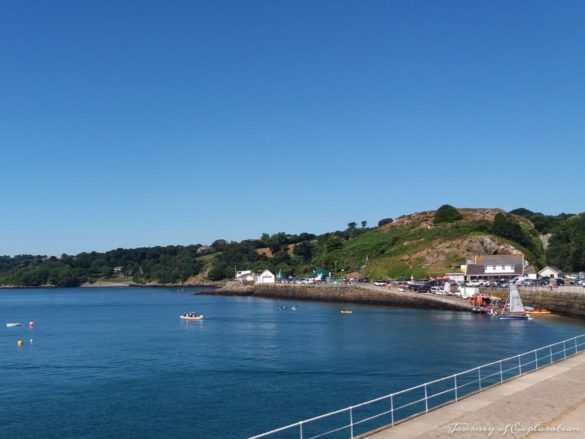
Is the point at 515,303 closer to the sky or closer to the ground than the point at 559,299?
closer to the ground

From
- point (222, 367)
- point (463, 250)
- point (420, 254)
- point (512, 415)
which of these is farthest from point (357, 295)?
point (512, 415)

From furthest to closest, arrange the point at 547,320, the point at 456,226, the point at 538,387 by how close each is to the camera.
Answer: the point at 456,226 → the point at 547,320 → the point at 538,387

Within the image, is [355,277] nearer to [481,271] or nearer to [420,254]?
[420,254]

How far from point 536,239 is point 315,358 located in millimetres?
160184

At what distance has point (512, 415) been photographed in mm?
23141

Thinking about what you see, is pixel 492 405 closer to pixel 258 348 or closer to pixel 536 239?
pixel 258 348

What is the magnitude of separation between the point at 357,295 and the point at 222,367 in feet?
303

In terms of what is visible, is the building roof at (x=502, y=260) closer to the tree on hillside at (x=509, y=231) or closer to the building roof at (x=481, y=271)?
the building roof at (x=481, y=271)

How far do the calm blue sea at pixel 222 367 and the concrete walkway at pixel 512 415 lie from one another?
1326 centimetres

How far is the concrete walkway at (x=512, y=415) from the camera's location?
818 inches

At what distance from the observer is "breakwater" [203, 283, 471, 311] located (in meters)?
117

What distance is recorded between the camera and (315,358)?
190 feet

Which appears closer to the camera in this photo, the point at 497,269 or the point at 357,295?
the point at 357,295

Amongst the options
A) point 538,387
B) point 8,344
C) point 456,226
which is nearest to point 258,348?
point 8,344
